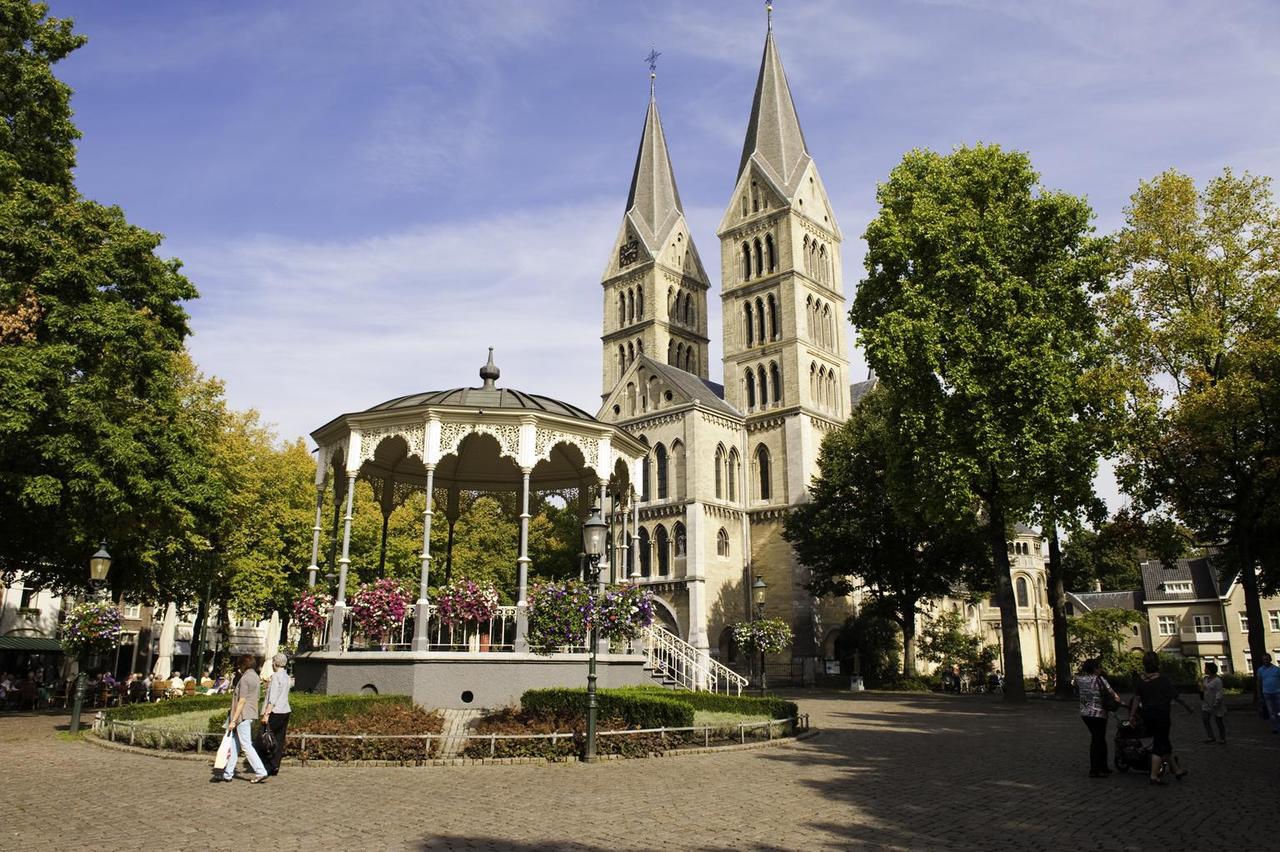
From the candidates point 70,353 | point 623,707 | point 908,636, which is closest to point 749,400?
point 908,636

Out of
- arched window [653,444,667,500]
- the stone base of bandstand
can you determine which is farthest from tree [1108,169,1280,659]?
arched window [653,444,667,500]

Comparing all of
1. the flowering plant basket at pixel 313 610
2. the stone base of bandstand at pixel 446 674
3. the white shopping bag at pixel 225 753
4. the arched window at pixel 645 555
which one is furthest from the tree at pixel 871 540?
the white shopping bag at pixel 225 753

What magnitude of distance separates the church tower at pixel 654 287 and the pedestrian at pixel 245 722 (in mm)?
57067

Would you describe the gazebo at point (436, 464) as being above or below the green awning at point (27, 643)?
above

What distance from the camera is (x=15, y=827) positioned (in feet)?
27.9

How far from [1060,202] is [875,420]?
645 inches

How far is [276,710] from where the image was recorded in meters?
11.9

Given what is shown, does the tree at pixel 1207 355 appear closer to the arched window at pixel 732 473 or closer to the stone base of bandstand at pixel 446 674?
the stone base of bandstand at pixel 446 674

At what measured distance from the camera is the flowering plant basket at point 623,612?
58.6 feet

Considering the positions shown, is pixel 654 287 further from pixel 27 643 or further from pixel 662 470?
pixel 27 643

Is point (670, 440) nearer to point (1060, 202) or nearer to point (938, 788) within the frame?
point (1060, 202)

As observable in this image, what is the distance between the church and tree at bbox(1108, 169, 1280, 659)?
1077 inches

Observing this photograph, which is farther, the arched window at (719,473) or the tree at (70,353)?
the arched window at (719,473)

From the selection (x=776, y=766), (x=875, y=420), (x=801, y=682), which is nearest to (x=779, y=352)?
(x=875, y=420)
